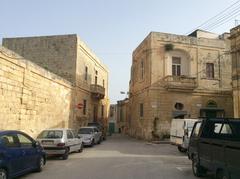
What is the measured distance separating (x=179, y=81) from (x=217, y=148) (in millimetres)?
22401

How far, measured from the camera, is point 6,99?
568 inches

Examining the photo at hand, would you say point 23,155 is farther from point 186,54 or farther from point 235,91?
point 186,54

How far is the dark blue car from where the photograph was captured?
27.3ft

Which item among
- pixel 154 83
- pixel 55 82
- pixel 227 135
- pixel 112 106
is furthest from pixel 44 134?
pixel 112 106

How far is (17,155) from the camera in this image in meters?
8.97

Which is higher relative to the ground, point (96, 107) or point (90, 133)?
point (96, 107)

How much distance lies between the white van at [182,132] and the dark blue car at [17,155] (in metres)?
8.99

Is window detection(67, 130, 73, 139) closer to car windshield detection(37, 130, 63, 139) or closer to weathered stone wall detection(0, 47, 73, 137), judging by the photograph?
car windshield detection(37, 130, 63, 139)

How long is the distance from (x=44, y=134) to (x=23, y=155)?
601 cm

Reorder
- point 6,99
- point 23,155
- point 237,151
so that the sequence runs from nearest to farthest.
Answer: point 237,151
point 23,155
point 6,99

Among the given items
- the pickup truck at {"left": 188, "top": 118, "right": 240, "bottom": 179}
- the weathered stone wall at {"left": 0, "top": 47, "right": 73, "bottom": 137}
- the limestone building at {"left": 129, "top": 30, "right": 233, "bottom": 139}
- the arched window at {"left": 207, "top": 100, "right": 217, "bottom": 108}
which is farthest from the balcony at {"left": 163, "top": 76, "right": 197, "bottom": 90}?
the pickup truck at {"left": 188, "top": 118, "right": 240, "bottom": 179}

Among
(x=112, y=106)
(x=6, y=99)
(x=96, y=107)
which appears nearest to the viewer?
(x=6, y=99)

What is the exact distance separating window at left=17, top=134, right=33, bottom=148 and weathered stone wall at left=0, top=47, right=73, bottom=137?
14.1ft

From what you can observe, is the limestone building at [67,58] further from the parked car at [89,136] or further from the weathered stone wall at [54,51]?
the parked car at [89,136]
